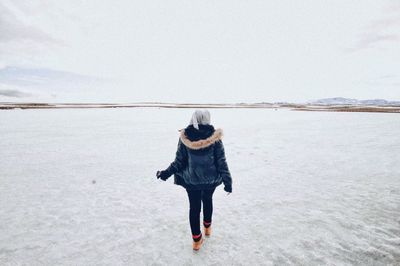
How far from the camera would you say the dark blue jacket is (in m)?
3.53

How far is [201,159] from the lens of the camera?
3.62m

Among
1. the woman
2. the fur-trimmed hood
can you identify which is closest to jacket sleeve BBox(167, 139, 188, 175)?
the woman

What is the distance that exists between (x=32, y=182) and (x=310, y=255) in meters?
5.90

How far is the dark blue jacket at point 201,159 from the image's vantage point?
3.53 meters

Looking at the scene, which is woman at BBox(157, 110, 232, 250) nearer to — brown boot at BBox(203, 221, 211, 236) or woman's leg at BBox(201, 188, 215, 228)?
woman's leg at BBox(201, 188, 215, 228)

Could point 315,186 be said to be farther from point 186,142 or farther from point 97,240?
point 97,240

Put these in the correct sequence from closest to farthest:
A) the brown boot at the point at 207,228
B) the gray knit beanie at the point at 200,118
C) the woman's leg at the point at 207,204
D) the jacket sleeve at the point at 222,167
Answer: the gray knit beanie at the point at 200,118, the jacket sleeve at the point at 222,167, the woman's leg at the point at 207,204, the brown boot at the point at 207,228

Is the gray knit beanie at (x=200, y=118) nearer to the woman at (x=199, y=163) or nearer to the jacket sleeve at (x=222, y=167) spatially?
the woman at (x=199, y=163)

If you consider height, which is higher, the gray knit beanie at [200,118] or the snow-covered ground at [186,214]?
the gray knit beanie at [200,118]

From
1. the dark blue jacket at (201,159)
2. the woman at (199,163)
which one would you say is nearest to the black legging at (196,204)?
the woman at (199,163)

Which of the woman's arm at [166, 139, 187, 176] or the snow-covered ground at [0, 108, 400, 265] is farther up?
the woman's arm at [166, 139, 187, 176]

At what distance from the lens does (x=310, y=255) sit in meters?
3.74

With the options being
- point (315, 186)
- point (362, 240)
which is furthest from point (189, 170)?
point (315, 186)

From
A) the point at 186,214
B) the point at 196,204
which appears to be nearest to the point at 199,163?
the point at 196,204
